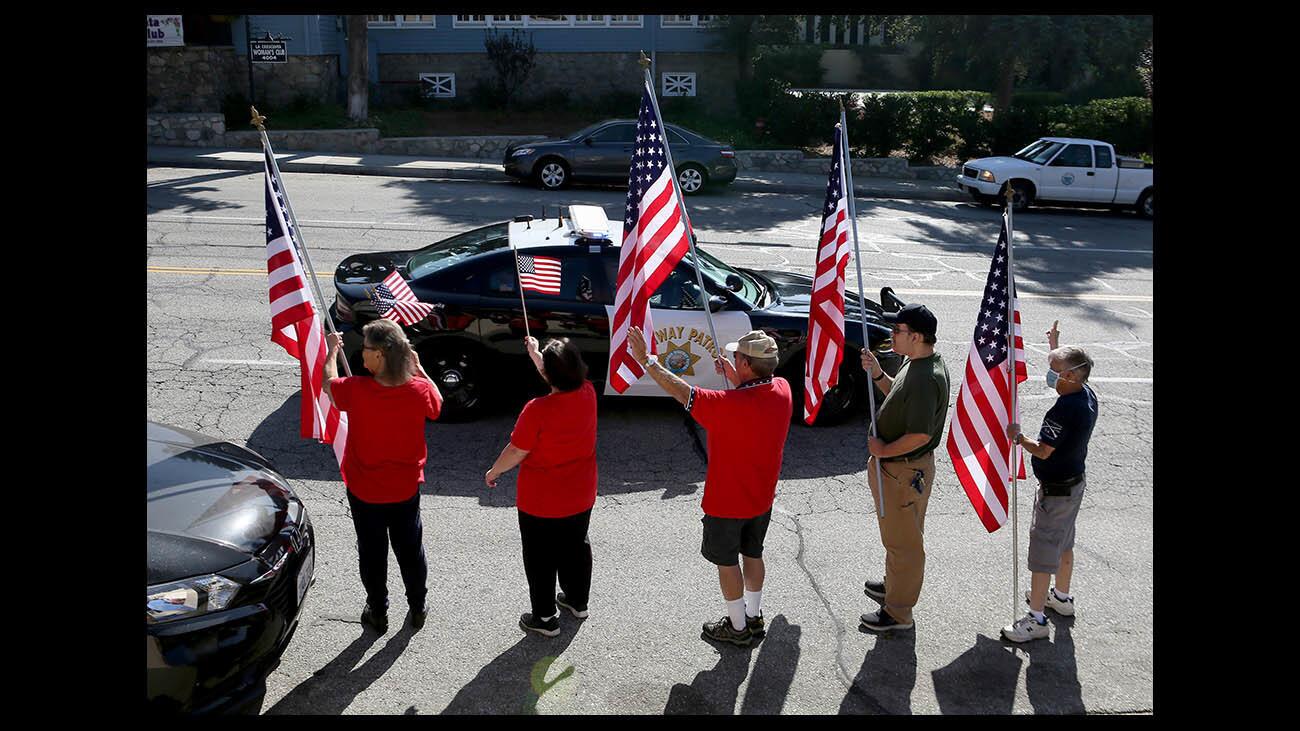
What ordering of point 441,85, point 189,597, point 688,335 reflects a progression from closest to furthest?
point 189,597, point 688,335, point 441,85

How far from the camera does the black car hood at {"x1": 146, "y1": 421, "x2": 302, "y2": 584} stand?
4.58 m

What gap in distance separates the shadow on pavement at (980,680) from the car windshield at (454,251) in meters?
4.99

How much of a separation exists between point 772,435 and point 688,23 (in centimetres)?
2514

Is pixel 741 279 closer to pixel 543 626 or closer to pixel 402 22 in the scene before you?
pixel 543 626

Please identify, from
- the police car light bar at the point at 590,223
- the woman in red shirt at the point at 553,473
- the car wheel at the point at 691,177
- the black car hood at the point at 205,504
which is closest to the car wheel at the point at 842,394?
the police car light bar at the point at 590,223

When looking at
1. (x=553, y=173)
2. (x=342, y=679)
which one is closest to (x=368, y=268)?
(x=342, y=679)

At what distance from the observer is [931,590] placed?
6.21 meters

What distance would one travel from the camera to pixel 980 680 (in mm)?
5320

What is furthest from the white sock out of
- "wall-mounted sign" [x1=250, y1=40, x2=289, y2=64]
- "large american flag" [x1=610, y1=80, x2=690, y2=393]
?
"wall-mounted sign" [x1=250, y1=40, x2=289, y2=64]

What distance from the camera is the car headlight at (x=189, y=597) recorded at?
14.1 feet

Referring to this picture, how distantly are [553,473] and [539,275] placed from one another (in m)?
3.53

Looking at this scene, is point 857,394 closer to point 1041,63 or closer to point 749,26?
point 749,26

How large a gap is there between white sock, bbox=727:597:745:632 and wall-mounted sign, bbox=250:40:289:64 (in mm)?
21654

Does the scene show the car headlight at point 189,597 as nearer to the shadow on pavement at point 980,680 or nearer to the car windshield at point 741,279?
the shadow on pavement at point 980,680
